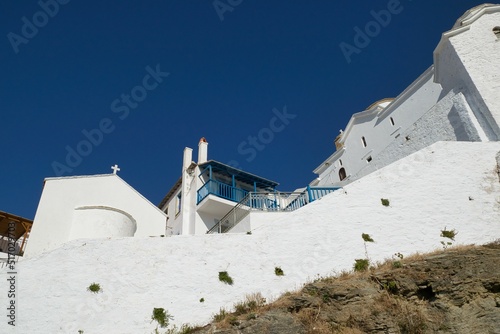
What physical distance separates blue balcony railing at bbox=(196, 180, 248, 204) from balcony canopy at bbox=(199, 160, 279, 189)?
41.9 inches

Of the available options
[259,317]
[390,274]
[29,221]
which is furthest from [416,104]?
[29,221]

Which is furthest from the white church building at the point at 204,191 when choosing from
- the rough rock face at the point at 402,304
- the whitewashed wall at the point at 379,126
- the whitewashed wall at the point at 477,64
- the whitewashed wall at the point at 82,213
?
the rough rock face at the point at 402,304

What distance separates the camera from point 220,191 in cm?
2211

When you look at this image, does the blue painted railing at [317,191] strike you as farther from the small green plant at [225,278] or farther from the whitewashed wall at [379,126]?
the whitewashed wall at [379,126]

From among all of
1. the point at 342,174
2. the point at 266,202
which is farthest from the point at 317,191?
the point at 342,174

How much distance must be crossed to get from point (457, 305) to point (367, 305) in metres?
1.96

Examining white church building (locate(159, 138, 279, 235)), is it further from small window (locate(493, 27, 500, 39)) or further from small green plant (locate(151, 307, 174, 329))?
small window (locate(493, 27, 500, 39))

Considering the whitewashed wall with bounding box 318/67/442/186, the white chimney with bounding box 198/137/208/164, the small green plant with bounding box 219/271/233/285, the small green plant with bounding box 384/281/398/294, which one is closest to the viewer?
the small green plant with bounding box 384/281/398/294

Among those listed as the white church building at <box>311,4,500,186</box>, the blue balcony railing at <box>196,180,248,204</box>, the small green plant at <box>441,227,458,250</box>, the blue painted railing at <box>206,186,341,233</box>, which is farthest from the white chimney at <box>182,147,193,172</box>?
the small green plant at <box>441,227,458,250</box>

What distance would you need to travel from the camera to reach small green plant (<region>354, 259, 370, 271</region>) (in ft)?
37.6

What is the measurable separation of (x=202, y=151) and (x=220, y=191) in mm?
4713

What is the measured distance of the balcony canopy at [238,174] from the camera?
75.6ft

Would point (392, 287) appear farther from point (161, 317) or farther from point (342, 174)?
point (342, 174)

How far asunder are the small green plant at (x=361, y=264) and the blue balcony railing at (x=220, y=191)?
11083 mm
